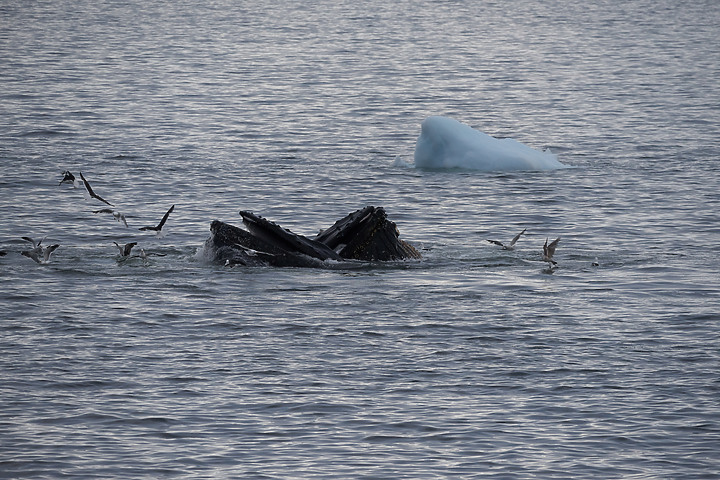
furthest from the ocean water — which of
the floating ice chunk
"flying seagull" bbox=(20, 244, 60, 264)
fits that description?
the floating ice chunk

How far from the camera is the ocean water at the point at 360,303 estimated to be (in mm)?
13992

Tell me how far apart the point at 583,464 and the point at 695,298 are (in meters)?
7.69

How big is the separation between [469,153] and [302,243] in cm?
1421

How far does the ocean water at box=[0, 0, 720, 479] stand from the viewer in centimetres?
1399

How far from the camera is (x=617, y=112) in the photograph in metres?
49.2

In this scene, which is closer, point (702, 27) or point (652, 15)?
point (702, 27)

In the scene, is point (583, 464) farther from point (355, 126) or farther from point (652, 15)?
point (652, 15)

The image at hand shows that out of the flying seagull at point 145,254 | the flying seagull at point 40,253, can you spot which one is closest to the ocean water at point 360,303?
the flying seagull at point 145,254

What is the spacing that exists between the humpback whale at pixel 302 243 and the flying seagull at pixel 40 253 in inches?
108

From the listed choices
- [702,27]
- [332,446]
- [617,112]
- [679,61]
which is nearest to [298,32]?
[702,27]

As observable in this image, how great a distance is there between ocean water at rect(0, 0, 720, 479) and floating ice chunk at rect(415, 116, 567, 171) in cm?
58

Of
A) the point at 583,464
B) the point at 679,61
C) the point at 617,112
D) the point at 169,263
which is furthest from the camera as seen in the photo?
the point at 679,61

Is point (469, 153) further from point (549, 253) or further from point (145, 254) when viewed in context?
point (145, 254)

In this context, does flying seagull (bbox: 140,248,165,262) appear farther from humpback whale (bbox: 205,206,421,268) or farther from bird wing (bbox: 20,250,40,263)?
bird wing (bbox: 20,250,40,263)
